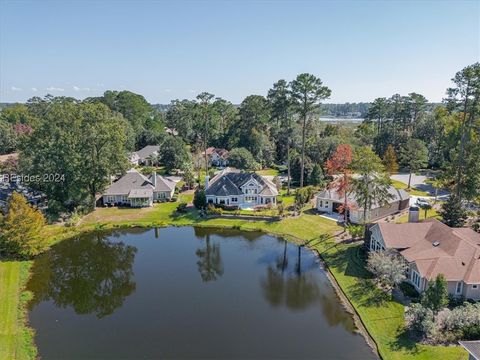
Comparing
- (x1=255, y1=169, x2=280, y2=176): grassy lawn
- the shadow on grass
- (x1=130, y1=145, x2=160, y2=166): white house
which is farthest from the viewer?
(x1=130, y1=145, x2=160, y2=166): white house

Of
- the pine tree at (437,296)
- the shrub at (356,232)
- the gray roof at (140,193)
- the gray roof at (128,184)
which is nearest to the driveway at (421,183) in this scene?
the shrub at (356,232)

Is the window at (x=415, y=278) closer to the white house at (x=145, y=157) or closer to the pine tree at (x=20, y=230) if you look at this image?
the pine tree at (x=20, y=230)

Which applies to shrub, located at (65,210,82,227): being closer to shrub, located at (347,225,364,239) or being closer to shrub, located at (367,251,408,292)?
Answer: shrub, located at (347,225,364,239)

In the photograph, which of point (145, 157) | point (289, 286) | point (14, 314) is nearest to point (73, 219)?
point (14, 314)

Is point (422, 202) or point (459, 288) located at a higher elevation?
point (422, 202)

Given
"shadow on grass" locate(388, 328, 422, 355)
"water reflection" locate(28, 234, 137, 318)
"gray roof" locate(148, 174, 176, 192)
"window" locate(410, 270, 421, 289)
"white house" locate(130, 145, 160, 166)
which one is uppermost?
"white house" locate(130, 145, 160, 166)

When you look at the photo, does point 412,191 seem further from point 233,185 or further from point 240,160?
point 240,160

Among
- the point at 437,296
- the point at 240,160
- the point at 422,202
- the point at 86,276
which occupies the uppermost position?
the point at 240,160

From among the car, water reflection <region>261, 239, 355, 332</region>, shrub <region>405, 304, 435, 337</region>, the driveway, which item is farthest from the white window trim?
the driveway
